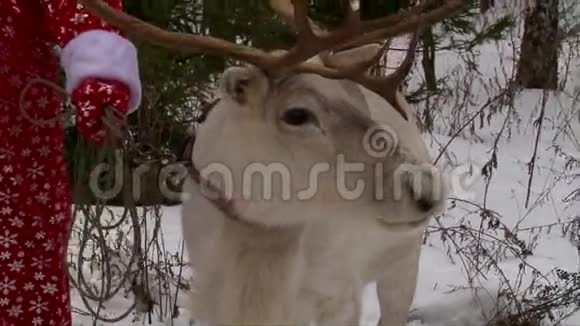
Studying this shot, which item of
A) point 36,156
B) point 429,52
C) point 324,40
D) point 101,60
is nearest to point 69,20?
point 101,60

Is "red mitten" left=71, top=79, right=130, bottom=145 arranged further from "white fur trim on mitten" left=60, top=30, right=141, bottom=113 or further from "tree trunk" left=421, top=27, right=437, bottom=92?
"tree trunk" left=421, top=27, right=437, bottom=92

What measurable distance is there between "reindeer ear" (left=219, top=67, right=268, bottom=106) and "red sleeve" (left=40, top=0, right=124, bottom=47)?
1.15 feet

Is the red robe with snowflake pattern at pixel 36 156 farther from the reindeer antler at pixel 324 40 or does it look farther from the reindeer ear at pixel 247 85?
the reindeer ear at pixel 247 85

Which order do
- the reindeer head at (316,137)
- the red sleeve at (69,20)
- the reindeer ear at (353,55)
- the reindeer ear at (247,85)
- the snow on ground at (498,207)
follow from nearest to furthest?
the red sleeve at (69,20) → the reindeer head at (316,137) → the reindeer ear at (247,85) → the reindeer ear at (353,55) → the snow on ground at (498,207)

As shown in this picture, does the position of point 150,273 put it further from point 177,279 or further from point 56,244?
point 56,244

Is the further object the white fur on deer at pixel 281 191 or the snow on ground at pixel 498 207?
the snow on ground at pixel 498 207

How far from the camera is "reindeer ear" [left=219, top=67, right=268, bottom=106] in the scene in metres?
2.36

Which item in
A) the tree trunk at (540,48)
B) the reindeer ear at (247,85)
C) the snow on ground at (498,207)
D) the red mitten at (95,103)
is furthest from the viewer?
the tree trunk at (540,48)

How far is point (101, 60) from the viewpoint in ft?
6.55

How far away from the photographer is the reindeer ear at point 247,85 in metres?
2.36

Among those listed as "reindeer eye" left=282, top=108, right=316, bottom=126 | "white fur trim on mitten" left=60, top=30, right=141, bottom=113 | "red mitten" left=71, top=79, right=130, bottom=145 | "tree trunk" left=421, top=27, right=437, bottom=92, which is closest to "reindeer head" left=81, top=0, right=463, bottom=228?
"reindeer eye" left=282, top=108, right=316, bottom=126

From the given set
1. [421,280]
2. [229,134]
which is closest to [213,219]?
[229,134]

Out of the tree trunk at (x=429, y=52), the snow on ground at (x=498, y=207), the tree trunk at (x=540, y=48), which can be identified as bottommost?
the snow on ground at (x=498, y=207)

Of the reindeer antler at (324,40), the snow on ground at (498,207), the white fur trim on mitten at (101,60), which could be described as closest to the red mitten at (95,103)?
the white fur trim on mitten at (101,60)
